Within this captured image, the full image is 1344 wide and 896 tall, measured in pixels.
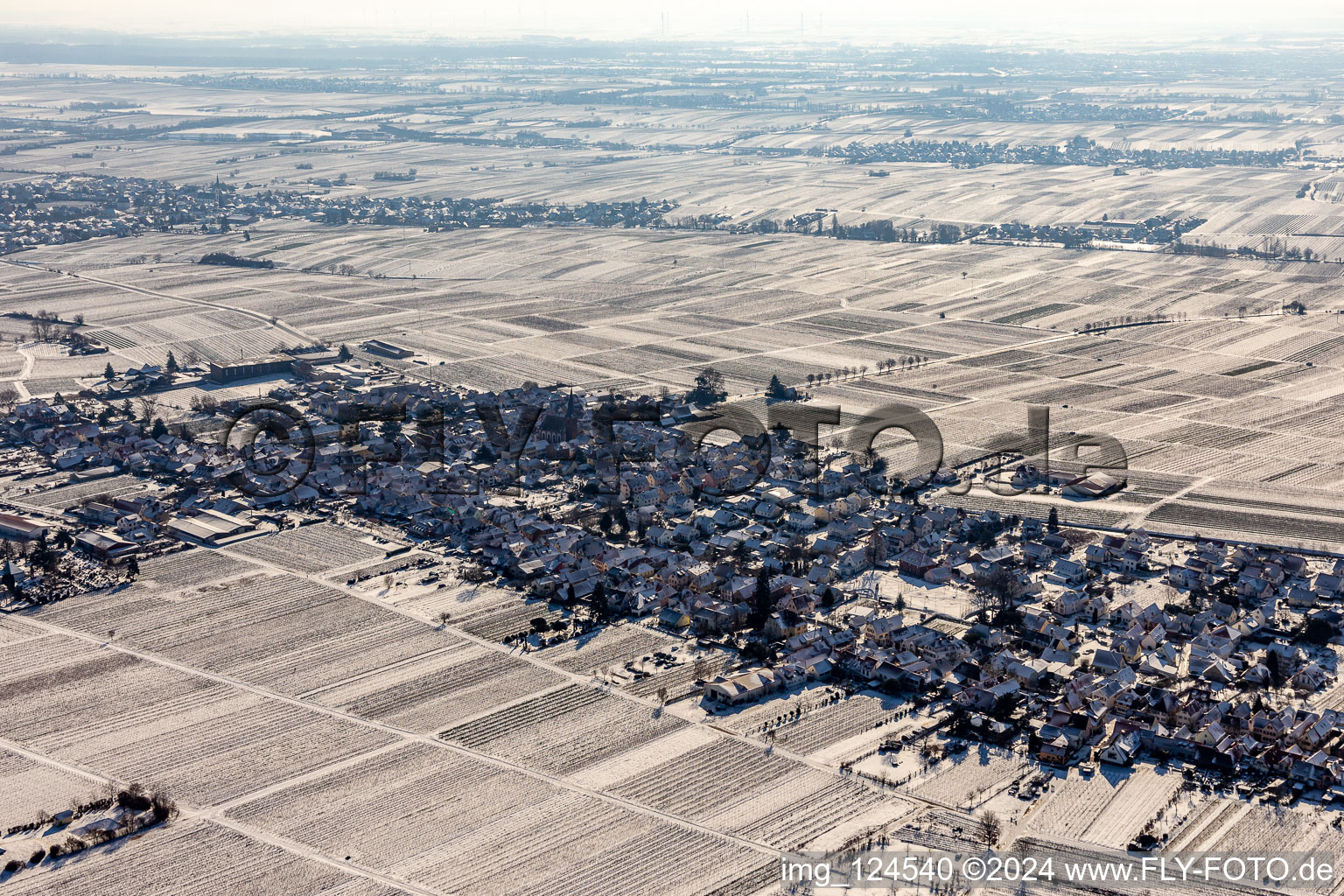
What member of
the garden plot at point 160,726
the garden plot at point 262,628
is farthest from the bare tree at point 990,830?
the garden plot at point 262,628

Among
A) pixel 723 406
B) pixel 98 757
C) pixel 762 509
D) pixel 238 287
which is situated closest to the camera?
pixel 98 757

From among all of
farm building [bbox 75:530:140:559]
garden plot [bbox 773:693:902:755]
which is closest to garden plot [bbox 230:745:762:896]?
garden plot [bbox 773:693:902:755]

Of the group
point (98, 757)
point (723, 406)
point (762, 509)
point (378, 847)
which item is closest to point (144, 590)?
point (98, 757)

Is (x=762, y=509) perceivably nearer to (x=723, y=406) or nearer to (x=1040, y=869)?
(x=723, y=406)

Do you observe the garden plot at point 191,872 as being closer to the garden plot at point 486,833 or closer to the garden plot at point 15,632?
the garden plot at point 486,833

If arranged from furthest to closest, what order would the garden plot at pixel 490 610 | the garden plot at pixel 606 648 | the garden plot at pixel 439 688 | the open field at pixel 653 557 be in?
1. the garden plot at pixel 490 610
2. the garden plot at pixel 606 648
3. the garden plot at pixel 439 688
4. the open field at pixel 653 557

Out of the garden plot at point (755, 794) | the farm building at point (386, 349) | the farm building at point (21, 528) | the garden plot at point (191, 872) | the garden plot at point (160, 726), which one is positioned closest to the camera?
the garden plot at point (191, 872)
